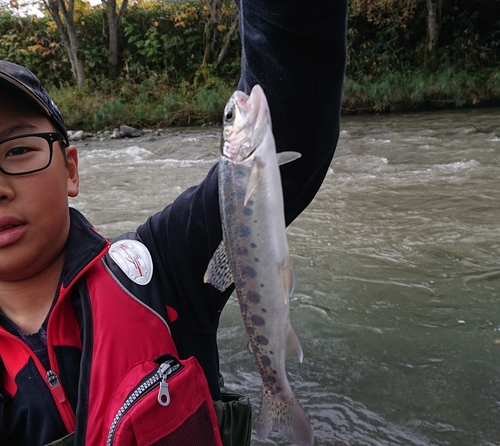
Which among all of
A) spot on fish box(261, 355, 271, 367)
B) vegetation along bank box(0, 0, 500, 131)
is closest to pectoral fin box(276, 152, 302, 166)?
spot on fish box(261, 355, 271, 367)

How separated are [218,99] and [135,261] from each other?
15.8m

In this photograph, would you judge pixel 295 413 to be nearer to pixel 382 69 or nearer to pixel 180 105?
pixel 180 105

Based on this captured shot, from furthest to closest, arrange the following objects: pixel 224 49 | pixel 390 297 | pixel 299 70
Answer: pixel 224 49 < pixel 390 297 < pixel 299 70

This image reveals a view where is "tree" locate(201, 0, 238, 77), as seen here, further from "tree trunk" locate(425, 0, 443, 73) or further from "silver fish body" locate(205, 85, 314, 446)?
"silver fish body" locate(205, 85, 314, 446)

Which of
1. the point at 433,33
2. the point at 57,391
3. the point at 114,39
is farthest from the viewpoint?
the point at 114,39

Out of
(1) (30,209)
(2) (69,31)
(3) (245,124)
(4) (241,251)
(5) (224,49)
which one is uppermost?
(2) (69,31)

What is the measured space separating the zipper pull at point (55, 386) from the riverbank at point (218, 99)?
15.2m

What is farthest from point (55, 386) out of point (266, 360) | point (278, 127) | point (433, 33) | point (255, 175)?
point (433, 33)

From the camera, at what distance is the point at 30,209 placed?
176 centimetres

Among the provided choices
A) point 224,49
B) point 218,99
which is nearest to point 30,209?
point 218,99

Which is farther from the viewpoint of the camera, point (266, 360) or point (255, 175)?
point (266, 360)

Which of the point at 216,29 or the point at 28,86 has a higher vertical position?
the point at 216,29

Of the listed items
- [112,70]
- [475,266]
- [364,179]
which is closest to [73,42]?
[112,70]

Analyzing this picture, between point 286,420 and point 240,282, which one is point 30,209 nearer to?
point 240,282
